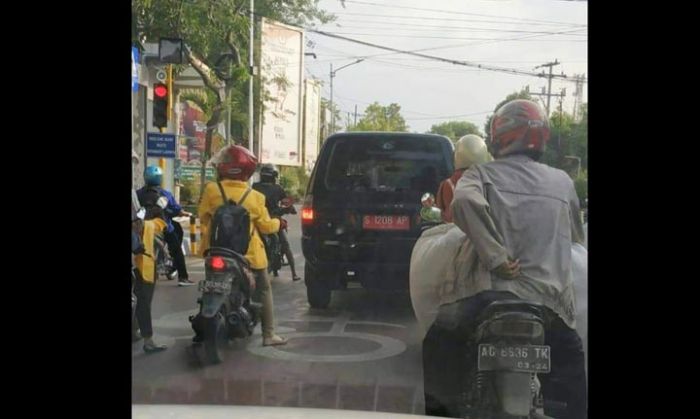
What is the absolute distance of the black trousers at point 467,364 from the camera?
11.6 feet

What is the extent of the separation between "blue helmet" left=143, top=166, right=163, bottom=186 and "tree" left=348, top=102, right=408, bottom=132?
92 cm

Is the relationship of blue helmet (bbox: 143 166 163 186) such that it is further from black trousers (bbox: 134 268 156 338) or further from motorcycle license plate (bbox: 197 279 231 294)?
motorcycle license plate (bbox: 197 279 231 294)

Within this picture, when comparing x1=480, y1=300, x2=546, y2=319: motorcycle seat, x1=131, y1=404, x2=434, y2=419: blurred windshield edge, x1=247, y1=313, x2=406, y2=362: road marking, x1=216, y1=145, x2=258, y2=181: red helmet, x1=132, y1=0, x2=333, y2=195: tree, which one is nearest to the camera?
x1=131, y1=404, x2=434, y2=419: blurred windshield edge

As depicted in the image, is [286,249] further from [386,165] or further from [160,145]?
[160,145]

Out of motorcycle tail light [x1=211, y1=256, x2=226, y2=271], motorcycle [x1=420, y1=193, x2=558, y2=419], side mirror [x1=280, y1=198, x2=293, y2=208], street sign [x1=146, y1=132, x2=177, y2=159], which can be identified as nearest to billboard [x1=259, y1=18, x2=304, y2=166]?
side mirror [x1=280, y1=198, x2=293, y2=208]

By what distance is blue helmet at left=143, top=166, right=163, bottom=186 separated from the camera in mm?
3552
